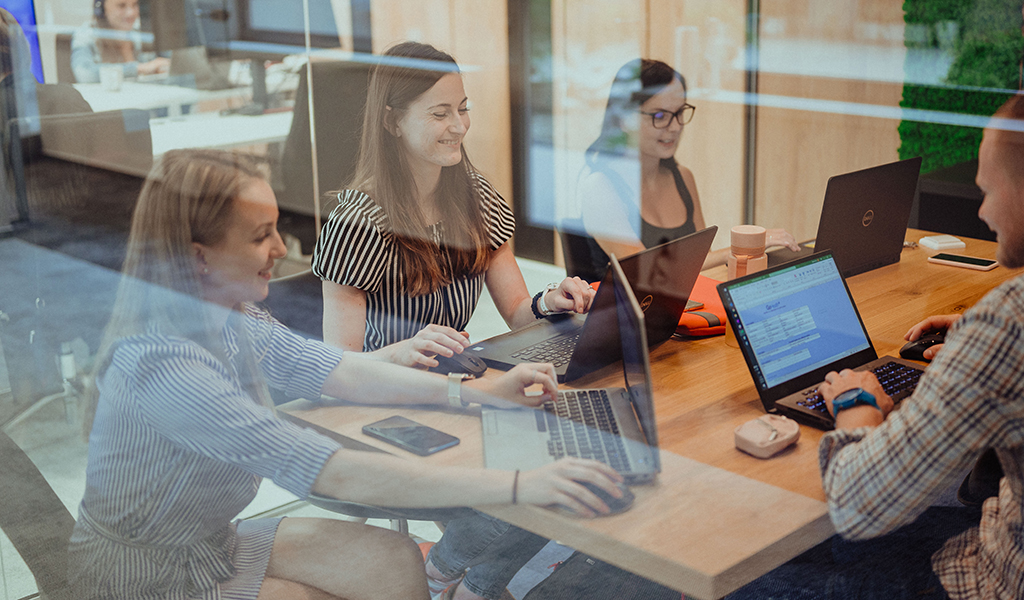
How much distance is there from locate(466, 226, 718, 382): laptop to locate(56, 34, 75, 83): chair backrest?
0.85 metres

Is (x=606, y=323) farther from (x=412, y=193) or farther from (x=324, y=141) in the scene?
(x=324, y=141)

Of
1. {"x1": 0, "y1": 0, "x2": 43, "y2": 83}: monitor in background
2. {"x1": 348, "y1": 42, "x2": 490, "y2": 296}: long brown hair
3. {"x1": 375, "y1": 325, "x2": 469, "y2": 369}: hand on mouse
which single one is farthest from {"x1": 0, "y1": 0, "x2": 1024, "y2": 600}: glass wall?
{"x1": 375, "y1": 325, "x2": 469, "y2": 369}: hand on mouse

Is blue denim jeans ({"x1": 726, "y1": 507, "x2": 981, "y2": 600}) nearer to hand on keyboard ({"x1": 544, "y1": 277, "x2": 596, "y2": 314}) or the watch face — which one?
the watch face

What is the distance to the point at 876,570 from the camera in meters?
1.45

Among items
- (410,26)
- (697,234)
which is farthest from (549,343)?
(410,26)

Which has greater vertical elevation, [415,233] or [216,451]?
[415,233]

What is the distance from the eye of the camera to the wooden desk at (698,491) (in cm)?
112

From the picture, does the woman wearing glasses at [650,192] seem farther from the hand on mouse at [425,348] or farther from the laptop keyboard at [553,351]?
the hand on mouse at [425,348]

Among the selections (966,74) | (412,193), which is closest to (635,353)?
→ (412,193)

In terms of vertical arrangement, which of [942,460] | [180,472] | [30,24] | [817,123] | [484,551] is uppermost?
[30,24]

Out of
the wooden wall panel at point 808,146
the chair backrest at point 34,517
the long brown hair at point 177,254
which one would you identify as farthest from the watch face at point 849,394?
the wooden wall panel at point 808,146

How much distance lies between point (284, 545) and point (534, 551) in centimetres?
41

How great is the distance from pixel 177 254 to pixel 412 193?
2.56 feet

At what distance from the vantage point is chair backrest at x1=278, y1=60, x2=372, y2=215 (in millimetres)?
2117
